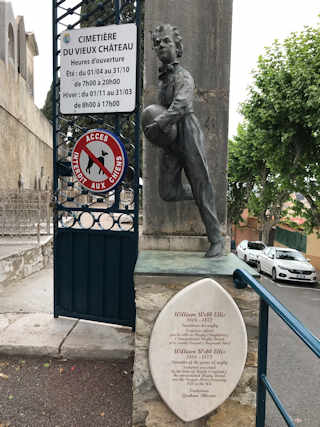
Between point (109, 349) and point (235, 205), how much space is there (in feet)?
84.2

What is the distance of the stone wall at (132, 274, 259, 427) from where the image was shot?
2.40m

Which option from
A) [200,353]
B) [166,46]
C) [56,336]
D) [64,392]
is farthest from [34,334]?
[166,46]

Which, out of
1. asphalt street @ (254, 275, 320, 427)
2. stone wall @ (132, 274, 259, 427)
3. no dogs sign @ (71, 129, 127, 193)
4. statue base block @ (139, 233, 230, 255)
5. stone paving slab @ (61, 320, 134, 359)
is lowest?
asphalt street @ (254, 275, 320, 427)

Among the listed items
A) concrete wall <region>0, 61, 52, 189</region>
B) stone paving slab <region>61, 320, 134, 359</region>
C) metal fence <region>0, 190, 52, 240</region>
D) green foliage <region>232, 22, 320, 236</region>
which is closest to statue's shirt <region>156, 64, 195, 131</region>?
stone paving slab <region>61, 320, 134, 359</region>

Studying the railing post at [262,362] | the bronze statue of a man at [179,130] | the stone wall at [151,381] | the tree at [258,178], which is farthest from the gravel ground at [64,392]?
the tree at [258,178]

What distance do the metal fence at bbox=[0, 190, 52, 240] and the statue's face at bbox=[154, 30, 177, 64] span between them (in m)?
6.88

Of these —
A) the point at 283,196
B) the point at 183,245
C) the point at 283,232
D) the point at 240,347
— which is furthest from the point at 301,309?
the point at 283,232

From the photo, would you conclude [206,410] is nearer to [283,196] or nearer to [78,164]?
[78,164]

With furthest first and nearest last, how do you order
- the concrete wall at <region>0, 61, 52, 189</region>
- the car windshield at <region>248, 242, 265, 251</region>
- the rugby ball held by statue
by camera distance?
the car windshield at <region>248, 242, 265, 251</region>
the concrete wall at <region>0, 61, 52, 189</region>
the rugby ball held by statue

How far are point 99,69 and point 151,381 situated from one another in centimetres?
325

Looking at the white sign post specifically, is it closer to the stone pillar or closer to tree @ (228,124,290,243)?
the stone pillar

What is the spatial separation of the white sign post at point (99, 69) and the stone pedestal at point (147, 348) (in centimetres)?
223

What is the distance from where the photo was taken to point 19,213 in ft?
30.8

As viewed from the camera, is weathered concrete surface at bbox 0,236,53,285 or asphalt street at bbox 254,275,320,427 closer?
asphalt street at bbox 254,275,320,427
